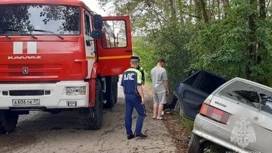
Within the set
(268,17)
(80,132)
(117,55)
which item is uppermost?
(268,17)

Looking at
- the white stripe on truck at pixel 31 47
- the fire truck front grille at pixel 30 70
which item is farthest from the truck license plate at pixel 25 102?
the white stripe on truck at pixel 31 47

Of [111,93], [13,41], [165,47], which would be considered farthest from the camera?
[165,47]

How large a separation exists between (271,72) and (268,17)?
1155 millimetres

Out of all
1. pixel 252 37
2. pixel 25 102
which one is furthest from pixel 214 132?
pixel 25 102

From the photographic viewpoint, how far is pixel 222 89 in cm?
529

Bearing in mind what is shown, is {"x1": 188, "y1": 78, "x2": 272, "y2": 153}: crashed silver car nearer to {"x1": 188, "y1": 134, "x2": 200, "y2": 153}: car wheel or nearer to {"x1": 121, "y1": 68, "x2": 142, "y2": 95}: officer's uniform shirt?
{"x1": 188, "y1": 134, "x2": 200, "y2": 153}: car wheel

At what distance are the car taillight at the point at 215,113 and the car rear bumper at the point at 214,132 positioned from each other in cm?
6

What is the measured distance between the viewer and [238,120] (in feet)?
15.9

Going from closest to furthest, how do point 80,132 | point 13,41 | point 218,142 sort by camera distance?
1. point 218,142
2. point 13,41
3. point 80,132

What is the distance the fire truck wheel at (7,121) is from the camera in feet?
25.7

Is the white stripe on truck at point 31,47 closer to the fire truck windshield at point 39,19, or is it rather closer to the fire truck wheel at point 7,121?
the fire truck windshield at point 39,19

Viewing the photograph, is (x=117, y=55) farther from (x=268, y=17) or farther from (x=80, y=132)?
(x=268, y=17)

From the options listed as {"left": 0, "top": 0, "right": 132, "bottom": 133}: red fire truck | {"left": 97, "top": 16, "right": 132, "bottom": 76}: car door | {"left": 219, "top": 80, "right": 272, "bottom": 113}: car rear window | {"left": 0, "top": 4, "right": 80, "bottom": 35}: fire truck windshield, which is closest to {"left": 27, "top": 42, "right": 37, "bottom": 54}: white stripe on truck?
{"left": 0, "top": 0, "right": 132, "bottom": 133}: red fire truck

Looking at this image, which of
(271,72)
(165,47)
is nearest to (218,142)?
(271,72)
